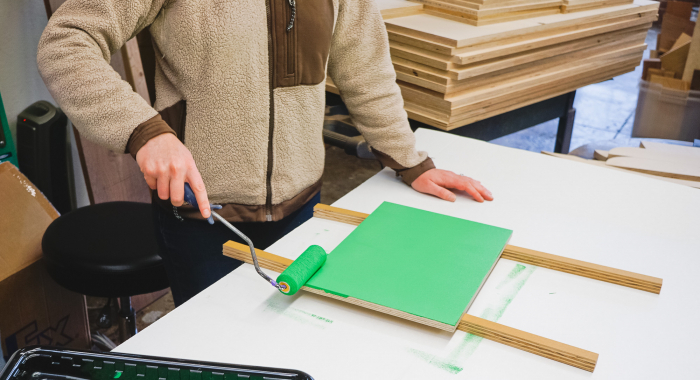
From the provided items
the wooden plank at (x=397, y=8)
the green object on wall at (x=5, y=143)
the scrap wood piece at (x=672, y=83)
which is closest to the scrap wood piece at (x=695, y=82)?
the scrap wood piece at (x=672, y=83)

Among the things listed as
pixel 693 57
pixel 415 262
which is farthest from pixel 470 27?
pixel 693 57

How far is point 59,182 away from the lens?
223 centimetres

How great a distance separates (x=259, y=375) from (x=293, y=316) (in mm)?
197

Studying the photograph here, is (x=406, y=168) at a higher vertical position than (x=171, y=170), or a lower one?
lower

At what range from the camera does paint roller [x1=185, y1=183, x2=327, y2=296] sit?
0.91 meters

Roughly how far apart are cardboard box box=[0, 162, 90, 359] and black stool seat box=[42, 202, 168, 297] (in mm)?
111

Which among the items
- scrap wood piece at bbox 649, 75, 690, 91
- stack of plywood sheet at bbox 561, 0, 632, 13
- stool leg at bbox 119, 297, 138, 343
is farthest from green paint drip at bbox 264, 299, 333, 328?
scrap wood piece at bbox 649, 75, 690, 91

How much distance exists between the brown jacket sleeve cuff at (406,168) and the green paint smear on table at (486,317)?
0.40 metres

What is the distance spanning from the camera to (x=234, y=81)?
42.7 inches

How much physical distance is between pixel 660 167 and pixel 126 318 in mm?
1982

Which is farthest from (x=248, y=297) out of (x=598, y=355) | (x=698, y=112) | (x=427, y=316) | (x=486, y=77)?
(x=698, y=112)

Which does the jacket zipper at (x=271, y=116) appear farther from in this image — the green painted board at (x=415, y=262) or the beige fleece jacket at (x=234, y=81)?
the green painted board at (x=415, y=262)

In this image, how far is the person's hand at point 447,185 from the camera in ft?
4.39

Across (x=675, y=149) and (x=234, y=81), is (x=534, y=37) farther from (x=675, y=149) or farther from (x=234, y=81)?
(x=234, y=81)
